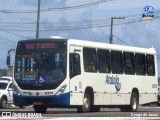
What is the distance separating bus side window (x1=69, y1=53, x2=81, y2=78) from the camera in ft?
91.3

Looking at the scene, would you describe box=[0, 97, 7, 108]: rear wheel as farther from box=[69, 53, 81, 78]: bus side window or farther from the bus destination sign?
box=[69, 53, 81, 78]: bus side window

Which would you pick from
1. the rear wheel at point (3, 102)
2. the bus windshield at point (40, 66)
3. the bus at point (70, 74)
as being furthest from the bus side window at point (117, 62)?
the rear wheel at point (3, 102)

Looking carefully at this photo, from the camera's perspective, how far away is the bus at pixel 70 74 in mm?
27422

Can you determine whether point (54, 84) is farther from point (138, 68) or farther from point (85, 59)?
point (138, 68)

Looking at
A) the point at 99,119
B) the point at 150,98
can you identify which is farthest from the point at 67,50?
the point at 150,98

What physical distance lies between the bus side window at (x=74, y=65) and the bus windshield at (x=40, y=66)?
0.49 metres

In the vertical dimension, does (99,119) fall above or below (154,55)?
below

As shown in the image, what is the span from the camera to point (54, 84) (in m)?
27.3

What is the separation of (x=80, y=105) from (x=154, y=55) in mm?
8142

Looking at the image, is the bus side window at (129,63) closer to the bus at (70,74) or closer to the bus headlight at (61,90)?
the bus at (70,74)

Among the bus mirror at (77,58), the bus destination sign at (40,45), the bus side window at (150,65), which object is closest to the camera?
the bus destination sign at (40,45)

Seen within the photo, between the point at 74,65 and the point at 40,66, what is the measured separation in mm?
1504

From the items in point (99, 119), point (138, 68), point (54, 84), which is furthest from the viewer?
point (138, 68)

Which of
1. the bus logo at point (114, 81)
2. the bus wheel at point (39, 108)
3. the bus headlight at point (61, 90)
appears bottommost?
the bus wheel at point (39, 108)
